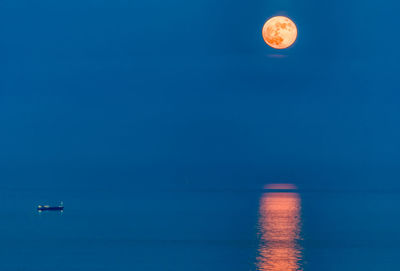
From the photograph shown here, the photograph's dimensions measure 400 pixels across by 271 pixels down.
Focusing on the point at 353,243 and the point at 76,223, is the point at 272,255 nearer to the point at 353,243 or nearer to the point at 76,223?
the point at 353,243

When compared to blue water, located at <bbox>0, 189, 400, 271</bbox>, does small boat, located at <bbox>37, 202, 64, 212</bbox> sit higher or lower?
higher

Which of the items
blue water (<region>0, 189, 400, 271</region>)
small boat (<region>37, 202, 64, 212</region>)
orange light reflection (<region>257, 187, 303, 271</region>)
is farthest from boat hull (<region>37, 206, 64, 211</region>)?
orange light reflection (<region>257, 187, 303, 271</region>)

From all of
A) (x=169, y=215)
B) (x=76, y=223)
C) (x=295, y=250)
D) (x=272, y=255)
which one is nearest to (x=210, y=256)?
(x=272, y=255)

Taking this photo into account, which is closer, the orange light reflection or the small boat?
the orange light reflection

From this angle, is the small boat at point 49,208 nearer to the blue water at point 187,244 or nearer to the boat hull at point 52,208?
the boat hull at point 52,208

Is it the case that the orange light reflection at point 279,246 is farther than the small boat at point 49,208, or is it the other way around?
the small boat at point 49,208

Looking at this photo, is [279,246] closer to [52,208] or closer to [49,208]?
[52,208]

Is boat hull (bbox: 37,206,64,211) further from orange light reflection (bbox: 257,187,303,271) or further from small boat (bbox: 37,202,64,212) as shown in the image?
orange light reflection (bbox: 257,187,303,271)

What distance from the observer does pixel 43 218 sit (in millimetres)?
112750

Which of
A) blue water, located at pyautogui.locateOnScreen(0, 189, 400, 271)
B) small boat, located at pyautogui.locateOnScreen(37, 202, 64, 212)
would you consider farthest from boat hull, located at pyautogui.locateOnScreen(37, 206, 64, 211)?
blue water, located at pyautogui.locateOnScreen(0, 189, 400, 271)

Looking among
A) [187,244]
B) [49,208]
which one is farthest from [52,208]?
[187,244]

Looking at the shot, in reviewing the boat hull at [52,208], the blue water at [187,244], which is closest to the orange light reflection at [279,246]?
the blue water at [187,244]

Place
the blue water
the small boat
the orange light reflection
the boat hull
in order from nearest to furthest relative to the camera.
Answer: the orange light reflection < the blue water < the small boat < the boat hull

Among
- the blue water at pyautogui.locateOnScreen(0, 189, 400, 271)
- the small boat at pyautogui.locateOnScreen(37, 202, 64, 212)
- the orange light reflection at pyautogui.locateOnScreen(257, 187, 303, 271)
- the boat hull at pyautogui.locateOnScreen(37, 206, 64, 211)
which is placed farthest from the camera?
the boat hull at pyautogui.locateOnScreen(37, 206, 64, 211)
